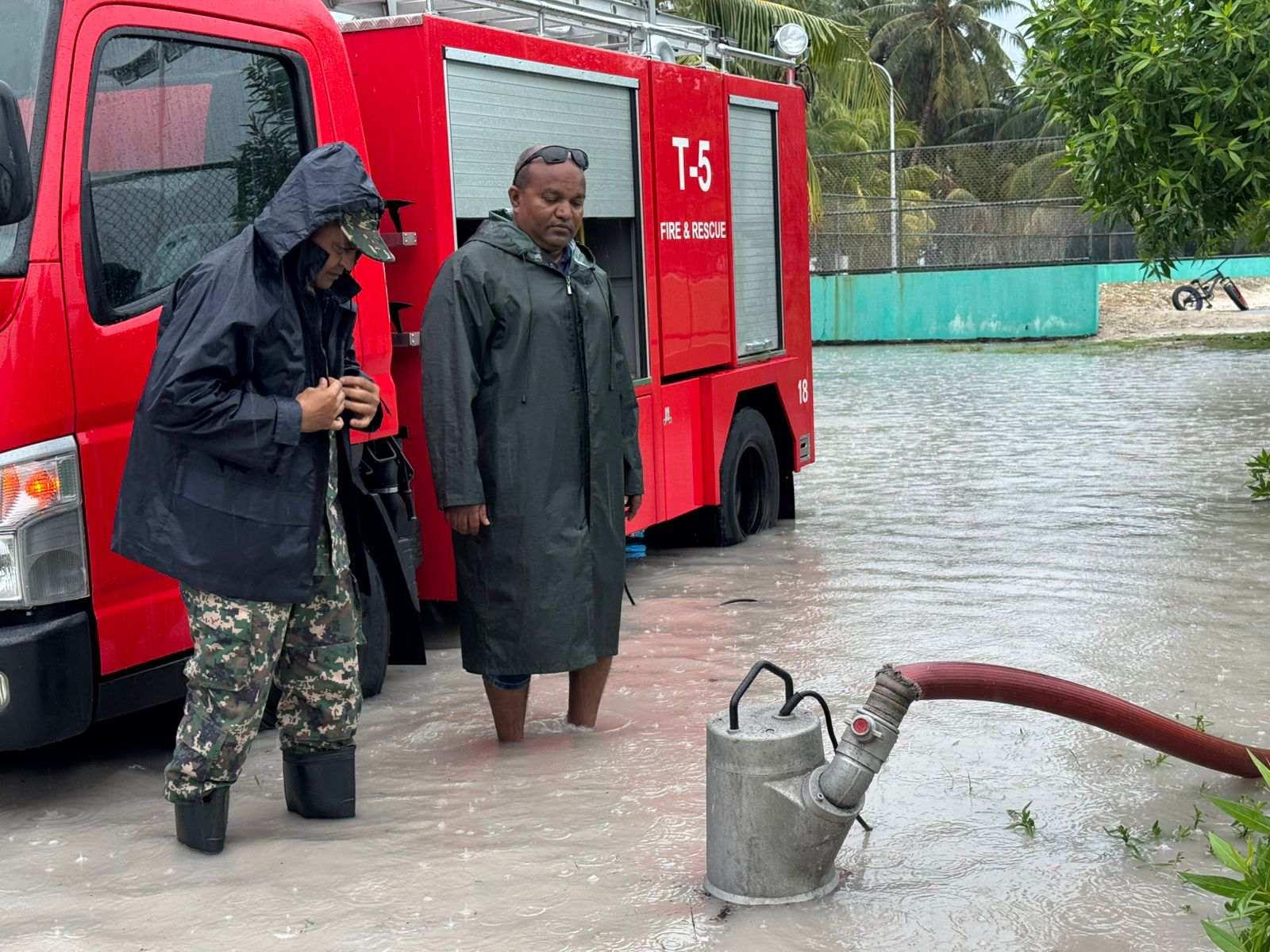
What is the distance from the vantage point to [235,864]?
4070 millimetres

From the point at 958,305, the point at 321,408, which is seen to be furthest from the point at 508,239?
the point at 958,305

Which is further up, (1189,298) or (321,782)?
(1189,298)

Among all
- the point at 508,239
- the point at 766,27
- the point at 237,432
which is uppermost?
the point at 766,27

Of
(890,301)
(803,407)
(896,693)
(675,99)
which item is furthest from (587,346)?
(890,301)

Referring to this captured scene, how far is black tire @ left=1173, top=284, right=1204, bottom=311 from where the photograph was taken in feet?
93.9

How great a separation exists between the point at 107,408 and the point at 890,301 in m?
23.7

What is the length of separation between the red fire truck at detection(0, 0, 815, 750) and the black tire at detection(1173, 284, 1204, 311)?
2199 cm

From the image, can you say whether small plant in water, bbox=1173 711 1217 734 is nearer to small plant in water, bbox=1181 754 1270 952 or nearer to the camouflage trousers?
small plant in water, bbox=1181 754 1270 952

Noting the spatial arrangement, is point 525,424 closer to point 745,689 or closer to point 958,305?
point 745,689

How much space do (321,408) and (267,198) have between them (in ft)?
4.11

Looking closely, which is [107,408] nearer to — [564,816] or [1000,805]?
[564,816]

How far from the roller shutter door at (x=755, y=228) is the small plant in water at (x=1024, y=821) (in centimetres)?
451

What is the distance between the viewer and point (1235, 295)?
2831cm

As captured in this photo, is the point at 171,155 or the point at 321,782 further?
the point at 171,155
